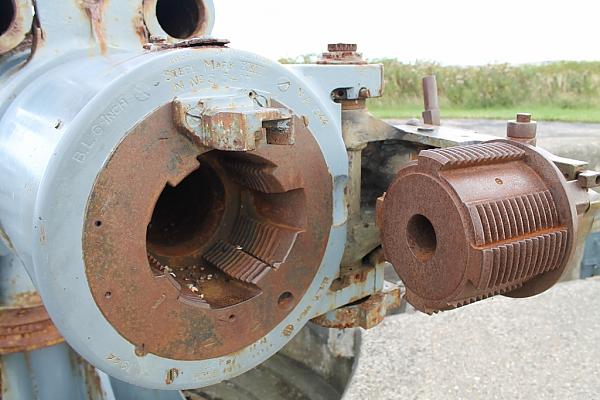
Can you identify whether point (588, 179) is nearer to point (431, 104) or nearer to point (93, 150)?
point (431, 104)

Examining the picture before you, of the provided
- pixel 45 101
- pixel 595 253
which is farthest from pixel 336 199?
pixel 595 253

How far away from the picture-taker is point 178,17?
1726 mm

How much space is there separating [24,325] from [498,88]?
9.80m

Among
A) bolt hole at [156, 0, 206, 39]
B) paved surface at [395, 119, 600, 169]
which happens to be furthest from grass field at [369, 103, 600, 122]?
bolt hole at [156, 0, 206, 39]

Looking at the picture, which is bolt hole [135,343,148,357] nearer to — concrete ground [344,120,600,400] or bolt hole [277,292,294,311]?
bolt hole [277,292,294,311]

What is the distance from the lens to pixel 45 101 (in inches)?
46.9

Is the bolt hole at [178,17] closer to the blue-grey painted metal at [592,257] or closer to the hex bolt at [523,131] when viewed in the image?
the hex bolt at [523,131]

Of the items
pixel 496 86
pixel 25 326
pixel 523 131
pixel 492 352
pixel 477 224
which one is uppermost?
pixel 523 131

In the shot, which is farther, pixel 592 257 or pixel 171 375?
pixel 592 257

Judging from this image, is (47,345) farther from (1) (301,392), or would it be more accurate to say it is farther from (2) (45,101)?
(1) (301,392)

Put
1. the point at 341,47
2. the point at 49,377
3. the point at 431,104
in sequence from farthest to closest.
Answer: the point at 49,377, the point at 431,104, the point at 341,47

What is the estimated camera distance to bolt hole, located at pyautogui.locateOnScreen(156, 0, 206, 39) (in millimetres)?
1684

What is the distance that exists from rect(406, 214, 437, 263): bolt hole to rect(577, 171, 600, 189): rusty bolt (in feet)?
0.88

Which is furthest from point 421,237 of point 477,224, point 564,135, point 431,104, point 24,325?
point 564,135
